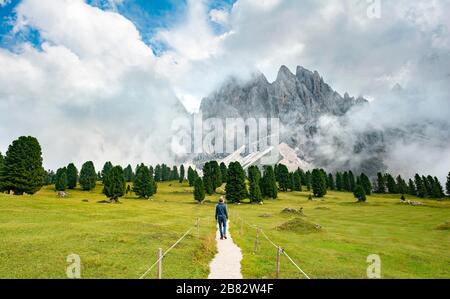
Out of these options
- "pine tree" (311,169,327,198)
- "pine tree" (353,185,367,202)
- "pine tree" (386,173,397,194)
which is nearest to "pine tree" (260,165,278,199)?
"pine tree" (311,169,327,198)

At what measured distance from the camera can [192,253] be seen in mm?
23938

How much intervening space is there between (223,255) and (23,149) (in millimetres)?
78840

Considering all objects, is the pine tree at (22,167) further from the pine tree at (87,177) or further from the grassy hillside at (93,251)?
the pine tree at (87,177)

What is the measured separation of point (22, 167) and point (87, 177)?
82.8 m

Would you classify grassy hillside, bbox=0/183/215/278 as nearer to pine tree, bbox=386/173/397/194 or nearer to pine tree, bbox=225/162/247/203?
pine tree, bbox=225/162/247/203

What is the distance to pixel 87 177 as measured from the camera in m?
159

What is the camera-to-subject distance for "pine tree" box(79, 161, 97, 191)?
157650 millimetres

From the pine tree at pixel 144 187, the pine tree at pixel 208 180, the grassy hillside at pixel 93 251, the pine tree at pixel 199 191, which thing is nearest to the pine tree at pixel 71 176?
the pine tree at pixel 144 187

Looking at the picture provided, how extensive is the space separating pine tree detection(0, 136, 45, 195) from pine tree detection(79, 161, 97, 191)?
7643cm

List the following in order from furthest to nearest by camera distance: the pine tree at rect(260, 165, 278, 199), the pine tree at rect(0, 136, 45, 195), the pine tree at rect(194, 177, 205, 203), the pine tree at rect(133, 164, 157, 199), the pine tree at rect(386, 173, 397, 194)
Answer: the pine tree at rect(386, 173, 397, 194) → the pine tree at rect(133, 164, 157, 199) → the pine tree at rect(260, 165, 278, 199) → the pine tree at rect(194, 177, 205, 203) → the pine tree at rect(0, 136, 45, 195)

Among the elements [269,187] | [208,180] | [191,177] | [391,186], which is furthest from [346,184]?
[208,180]

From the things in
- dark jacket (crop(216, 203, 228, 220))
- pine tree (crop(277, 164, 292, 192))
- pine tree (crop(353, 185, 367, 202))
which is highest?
pine tree (crop(277, 164, 292, 192))

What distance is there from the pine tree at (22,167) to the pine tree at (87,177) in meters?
76.4
